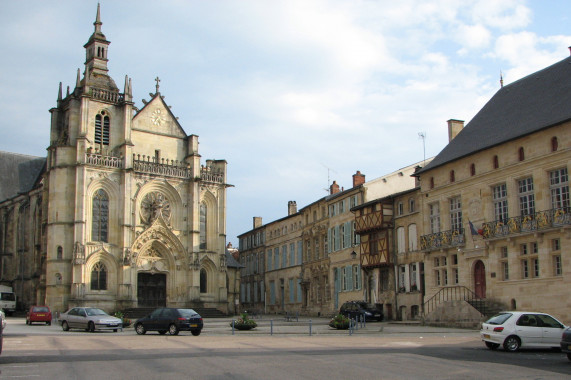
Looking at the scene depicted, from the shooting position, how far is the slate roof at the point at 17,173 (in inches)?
2308

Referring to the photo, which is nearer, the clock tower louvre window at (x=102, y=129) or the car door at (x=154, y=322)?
the car door at (x=154, y=322)

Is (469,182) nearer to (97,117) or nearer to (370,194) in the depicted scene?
(370,194)

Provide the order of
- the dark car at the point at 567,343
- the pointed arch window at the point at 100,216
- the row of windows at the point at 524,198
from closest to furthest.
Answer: the dark car at the point at 567,343 → the row of windows at the point at 524,198 → the pointed arch window at the point at 100,216

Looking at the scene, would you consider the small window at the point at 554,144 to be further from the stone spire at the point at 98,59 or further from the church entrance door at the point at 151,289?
the stone spire at the point at 98,59

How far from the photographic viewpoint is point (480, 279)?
29891 millimetres

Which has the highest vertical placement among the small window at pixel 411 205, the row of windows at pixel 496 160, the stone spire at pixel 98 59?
the stone spire at pixel 98 59

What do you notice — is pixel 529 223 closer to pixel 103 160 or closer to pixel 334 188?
pixel 334 188

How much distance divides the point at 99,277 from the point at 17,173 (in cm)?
2187

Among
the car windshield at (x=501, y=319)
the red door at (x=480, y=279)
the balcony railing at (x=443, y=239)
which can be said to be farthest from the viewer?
the balcony railing at (x=443, y=239)

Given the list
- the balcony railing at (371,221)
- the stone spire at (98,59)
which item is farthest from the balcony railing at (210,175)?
the balcony railing at (371,221)

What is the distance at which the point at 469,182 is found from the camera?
3050 cm

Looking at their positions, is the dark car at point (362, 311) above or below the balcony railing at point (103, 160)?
below

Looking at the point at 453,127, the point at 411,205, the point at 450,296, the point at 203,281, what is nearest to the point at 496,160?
the point at 450,296

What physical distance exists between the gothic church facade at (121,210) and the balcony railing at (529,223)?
25.7m
